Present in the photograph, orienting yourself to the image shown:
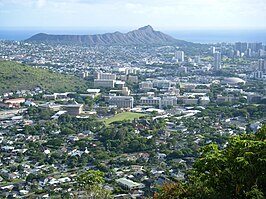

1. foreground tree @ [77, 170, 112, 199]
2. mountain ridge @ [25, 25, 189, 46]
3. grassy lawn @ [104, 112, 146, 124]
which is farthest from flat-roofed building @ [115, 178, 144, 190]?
mountain ridge @ [25, 25, 189, 46]

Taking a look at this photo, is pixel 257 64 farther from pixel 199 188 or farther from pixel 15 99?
pixel 199 188

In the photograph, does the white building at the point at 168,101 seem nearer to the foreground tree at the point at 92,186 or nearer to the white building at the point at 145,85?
the white building at the point at 145,85

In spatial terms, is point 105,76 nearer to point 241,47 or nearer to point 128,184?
point 128,184

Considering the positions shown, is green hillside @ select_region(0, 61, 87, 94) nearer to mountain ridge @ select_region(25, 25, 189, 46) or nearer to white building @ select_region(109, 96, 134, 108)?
white building @ select_region(109, 96, 134, 108)

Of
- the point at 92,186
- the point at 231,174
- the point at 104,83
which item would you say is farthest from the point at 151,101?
the point at 231,174

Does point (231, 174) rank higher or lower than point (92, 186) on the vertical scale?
higher

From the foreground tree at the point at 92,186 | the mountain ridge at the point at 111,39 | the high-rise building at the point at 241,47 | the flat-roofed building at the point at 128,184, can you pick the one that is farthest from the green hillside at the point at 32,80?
the mountain ridge at the point at 111,39
